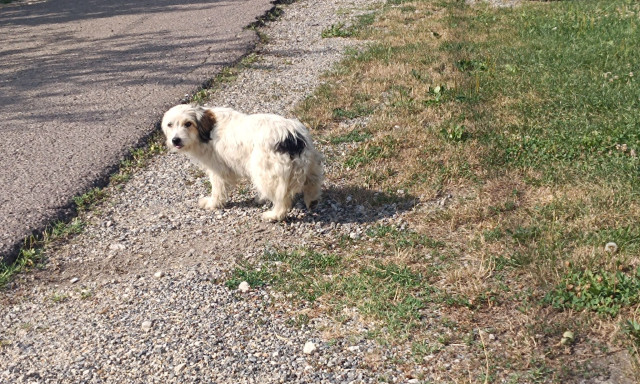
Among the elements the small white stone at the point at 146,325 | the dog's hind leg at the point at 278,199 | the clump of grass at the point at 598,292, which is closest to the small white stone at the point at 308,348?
the small white stone at the point at 146,325

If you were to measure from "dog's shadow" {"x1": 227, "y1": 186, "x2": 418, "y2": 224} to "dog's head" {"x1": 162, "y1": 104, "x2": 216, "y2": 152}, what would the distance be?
67 cm

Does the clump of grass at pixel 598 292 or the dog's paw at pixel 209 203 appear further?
the dog's paw at pixel 209 203

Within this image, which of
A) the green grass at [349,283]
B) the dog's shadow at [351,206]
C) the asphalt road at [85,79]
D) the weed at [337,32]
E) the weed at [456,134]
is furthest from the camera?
the weed at [337,32]

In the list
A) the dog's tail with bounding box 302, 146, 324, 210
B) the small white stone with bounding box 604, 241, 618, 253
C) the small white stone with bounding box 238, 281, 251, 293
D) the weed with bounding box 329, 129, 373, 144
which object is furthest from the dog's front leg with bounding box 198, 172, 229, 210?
the small white stone with bounding box 604, 241, 618, 253

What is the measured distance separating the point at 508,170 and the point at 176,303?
2.99m

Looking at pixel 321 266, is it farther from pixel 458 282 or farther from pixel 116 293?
pixel 116 293

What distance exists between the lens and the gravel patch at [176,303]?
144 inches

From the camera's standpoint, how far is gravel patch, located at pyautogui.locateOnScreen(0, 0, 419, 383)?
365cm

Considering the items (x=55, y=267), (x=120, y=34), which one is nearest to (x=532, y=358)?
(x=55, y=267)

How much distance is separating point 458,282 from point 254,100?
15.5ft

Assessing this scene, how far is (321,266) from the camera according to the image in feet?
15.0

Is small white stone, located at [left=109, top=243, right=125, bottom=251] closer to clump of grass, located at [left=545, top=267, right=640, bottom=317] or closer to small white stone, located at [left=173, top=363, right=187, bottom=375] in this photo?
small white stone, located at [left=173, top=363, right=187, bottom=375]

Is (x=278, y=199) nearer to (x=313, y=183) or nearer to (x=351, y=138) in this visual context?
(x=313, y=183)

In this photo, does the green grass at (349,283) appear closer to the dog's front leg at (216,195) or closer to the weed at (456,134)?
the dog's front leg at (216,195)
